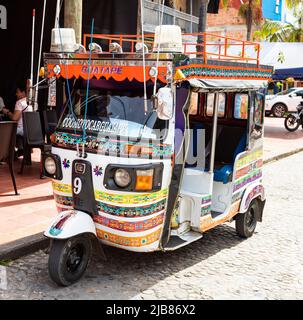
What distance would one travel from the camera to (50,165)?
4.79m

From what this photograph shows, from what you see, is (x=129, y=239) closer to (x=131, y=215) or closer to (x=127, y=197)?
(x=131, y=215)

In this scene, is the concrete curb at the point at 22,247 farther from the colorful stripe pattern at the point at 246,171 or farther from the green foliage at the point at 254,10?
the green foliage at the point at 254,10

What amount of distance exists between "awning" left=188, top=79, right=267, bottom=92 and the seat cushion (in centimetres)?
93

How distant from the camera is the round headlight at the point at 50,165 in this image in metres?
4.75

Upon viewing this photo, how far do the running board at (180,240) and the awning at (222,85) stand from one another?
148 cm

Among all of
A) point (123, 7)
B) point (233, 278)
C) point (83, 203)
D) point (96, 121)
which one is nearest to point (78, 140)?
point (96, 121)

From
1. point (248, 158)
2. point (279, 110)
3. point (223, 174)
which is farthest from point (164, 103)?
point (279, 110)

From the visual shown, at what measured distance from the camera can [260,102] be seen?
20.1ft

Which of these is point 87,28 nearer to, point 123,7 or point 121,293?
→ point 123,7

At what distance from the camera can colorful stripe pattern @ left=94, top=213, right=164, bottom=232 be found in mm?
4375

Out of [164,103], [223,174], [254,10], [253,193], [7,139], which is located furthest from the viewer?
[254,10]

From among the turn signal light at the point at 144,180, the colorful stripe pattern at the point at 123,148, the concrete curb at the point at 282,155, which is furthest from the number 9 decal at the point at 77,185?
the concrete curb at the point at 282,155

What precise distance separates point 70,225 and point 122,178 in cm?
60

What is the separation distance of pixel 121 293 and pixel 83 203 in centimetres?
88
